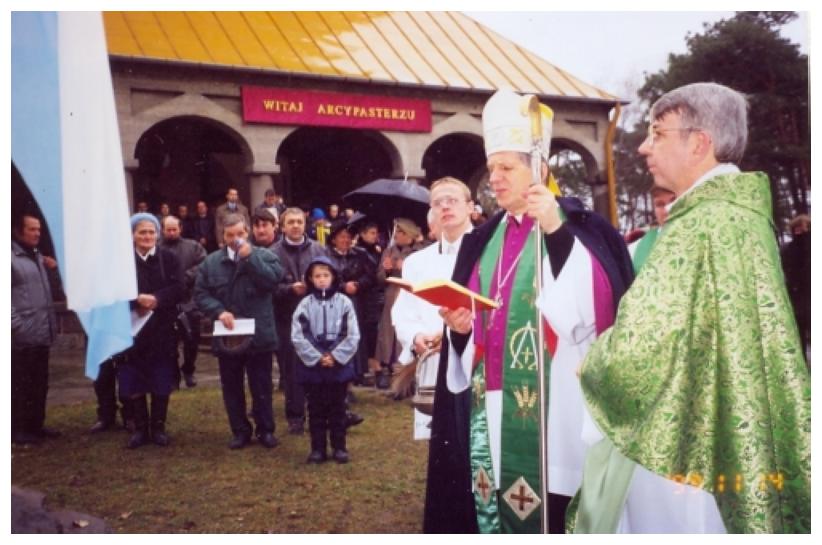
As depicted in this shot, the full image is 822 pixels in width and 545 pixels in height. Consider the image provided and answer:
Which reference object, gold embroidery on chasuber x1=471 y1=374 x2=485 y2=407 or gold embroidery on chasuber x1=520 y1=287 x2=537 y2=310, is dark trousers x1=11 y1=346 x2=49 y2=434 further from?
gold embroidery on chasuber x1=520 y1=287 x2=537 y2=310

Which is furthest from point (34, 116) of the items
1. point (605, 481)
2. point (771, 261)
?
point (771, 261)

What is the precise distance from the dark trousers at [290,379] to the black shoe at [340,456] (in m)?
0.63

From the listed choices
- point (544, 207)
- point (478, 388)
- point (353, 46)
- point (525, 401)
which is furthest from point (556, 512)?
point (353, 46)

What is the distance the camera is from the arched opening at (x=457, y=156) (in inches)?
137

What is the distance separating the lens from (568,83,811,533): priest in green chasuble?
2.11m

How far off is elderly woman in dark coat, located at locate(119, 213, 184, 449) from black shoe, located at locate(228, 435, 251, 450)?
36cm

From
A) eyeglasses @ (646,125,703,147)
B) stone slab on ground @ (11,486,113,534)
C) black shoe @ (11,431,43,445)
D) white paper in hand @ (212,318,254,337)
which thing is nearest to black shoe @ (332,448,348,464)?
white paper in hand @ (212,318,254,337)

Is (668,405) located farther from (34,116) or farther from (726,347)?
(34,116)

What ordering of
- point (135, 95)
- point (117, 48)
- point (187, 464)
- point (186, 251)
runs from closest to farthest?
point (117, 48), point (135, 95), point (187, 464), point (186, 251)

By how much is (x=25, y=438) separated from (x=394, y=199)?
7.10 feet

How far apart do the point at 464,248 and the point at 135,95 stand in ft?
5.11

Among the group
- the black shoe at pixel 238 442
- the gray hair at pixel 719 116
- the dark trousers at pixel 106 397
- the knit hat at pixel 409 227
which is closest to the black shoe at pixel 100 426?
the dark trousers at pixel 106 397

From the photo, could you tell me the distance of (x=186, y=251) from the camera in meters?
4.75

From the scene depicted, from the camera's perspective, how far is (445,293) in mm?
2252
